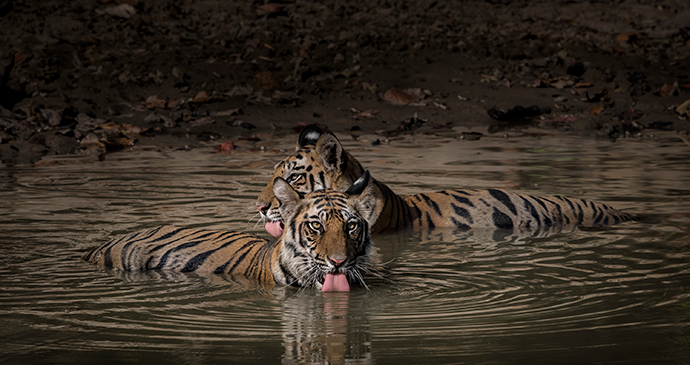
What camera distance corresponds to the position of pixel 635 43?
52.6 ft

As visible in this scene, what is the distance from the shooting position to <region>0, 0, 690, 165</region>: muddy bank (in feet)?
40.4

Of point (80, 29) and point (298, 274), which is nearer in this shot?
point (298, 274)

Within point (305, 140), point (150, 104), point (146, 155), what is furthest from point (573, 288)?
point (150, 104)

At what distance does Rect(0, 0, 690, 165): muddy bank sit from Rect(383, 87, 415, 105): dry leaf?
0.9 inches

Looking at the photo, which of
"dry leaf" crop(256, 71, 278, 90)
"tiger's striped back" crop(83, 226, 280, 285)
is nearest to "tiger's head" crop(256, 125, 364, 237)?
"tiger's striped back" crop(83, 226, 280, 285)

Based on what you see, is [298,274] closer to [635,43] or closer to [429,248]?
[429,248]

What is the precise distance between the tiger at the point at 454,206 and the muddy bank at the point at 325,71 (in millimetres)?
4295

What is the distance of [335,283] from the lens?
475cm

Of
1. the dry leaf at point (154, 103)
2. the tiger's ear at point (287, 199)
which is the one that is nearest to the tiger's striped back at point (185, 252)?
the tiger's ear at point (287, 199)

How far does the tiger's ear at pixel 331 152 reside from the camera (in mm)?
6441

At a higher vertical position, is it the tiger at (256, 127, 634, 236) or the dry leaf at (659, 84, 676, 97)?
the dry leaf at (659, 84, 676, 97)

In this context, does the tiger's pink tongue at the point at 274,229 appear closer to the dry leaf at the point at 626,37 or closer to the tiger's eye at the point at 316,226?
the tiger's eye at the point at 316,226

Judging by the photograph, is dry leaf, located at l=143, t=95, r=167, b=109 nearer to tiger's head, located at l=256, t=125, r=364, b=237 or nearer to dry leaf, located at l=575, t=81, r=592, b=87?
dry leaf, located at l=575, t=81, r=592, b=87

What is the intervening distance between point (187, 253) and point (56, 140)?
634 centimetres
